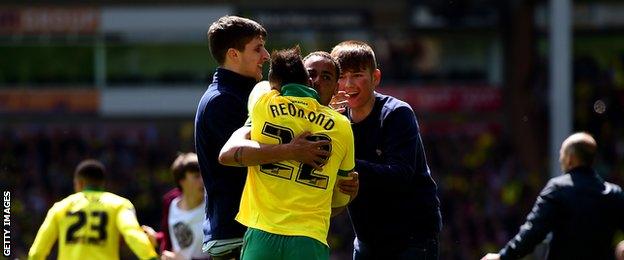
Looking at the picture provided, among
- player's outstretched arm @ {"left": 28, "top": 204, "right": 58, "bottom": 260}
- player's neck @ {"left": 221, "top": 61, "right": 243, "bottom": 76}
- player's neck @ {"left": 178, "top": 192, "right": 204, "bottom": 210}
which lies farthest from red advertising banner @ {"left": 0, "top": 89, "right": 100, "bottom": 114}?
player's neck @ {"left": 221, "top": 61, "right": 243, "bottom": 76}

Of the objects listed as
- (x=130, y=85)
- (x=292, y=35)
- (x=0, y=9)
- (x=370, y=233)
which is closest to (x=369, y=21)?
(x=292, y=35)

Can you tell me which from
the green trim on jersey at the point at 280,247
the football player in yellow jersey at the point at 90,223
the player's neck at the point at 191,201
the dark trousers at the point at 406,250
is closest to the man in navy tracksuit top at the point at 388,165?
the dark trousers at the point at 406,250

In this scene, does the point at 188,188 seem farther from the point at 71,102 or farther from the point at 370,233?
the point at 71,102

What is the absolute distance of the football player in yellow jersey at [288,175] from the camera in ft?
17.7

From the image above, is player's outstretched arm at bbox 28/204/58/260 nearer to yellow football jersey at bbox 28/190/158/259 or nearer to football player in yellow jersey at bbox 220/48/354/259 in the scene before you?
yellow football jersey at bbox 28/190/158/259

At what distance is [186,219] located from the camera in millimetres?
9461

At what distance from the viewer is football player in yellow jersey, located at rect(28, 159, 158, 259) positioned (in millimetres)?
8531

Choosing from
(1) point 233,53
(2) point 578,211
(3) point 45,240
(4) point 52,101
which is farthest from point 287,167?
(4) point 52,101

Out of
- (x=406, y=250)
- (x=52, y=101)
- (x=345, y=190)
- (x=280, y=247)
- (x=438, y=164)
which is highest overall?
(x=345, y=190)

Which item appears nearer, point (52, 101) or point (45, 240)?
point (45, 240)

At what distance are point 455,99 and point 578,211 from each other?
23322 mm

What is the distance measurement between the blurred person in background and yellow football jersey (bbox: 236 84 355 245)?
3.95 meters

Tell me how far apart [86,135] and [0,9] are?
369 centimetres

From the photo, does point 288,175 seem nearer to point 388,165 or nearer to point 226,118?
point 226,118
